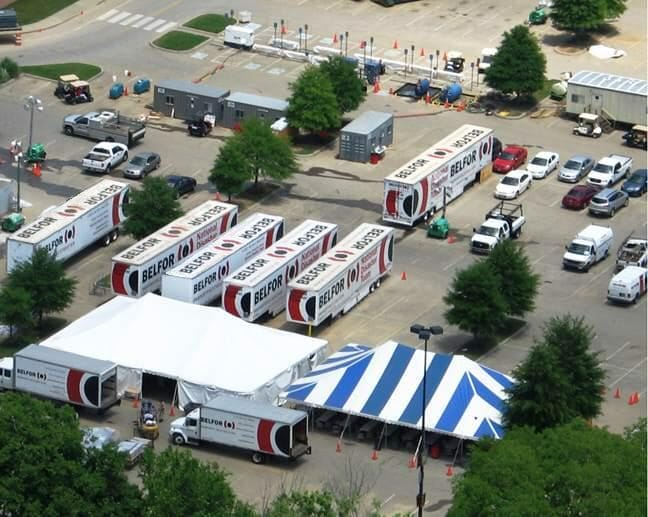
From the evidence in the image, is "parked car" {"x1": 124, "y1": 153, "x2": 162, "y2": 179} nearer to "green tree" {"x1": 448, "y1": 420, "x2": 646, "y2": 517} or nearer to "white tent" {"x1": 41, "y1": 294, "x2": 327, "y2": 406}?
"white tent" {"x1": 41, "y1": 294, "x2": 327, "y2": 406}

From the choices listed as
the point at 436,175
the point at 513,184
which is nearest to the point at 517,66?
the point at 513,184

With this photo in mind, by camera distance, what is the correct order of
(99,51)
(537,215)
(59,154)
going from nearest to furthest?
(537,215) < (59,154) < (99,51)

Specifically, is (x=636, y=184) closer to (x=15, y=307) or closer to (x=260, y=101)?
(x=260, y=101)

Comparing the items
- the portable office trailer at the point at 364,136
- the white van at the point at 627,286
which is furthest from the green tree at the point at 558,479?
the portable office trailer at the point at 364,136

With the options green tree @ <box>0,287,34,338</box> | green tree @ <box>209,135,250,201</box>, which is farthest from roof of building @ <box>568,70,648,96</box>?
green tree @ <box>0,287,34,338</box>

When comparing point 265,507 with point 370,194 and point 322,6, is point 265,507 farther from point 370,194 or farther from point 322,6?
point 322,6

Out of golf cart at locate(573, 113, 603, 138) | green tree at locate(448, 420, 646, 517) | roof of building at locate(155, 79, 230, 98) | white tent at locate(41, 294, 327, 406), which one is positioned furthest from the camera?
roof of building at locate(155, 79, 230, 98)

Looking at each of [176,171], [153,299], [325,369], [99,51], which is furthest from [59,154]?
[325,369]
